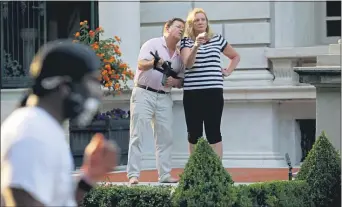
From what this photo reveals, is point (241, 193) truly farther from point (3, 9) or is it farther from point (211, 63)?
point (3, 9)

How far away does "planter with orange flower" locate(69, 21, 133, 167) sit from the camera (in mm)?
11836

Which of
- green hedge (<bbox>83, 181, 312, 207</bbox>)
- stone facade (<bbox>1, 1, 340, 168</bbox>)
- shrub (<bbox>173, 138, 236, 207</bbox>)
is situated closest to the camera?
shrub (<bbox>173, 138, 236, 207</bbox>)

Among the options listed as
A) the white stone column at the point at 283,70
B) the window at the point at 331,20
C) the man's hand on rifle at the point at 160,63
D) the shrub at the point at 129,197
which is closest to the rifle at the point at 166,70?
the man's hand on rifle at the point at 160,63

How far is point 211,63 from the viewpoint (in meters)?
8.98

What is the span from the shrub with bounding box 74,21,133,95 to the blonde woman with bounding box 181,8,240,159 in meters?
3.22

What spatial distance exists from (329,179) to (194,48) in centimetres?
193

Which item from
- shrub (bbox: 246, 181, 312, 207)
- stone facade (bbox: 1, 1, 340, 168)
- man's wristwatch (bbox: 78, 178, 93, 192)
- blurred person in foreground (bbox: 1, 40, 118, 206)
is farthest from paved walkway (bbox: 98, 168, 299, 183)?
blurred person in foreground (bbox: 1, 40, 118, 206)

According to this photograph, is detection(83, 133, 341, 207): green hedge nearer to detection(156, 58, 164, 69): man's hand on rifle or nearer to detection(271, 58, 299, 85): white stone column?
detection(156, 58, 164, 69): man's hand on rifle

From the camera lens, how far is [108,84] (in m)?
12.2

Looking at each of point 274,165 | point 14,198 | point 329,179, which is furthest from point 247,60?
point 14,198

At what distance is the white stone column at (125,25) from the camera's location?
1309 cm

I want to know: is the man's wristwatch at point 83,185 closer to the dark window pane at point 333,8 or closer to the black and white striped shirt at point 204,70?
the black and white striped shirt at point 204,70

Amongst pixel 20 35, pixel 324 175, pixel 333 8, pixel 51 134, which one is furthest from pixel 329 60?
pixel 20 35

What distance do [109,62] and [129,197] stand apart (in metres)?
5.00
